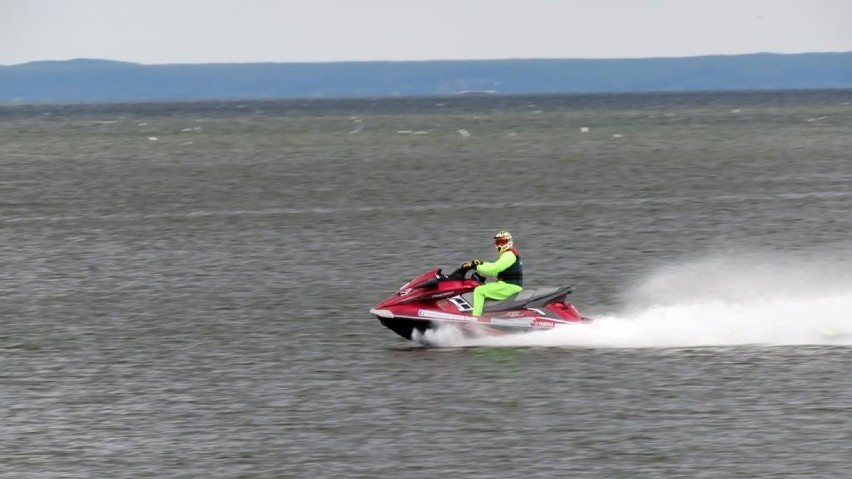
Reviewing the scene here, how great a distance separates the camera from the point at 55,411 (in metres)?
21.3

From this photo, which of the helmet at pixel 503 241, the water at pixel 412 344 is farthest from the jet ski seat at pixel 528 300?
the helmet at pixel 503 241

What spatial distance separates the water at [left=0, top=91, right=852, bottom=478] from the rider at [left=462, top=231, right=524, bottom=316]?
96 cm

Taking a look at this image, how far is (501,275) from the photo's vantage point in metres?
25.1

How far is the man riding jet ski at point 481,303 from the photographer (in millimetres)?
24953

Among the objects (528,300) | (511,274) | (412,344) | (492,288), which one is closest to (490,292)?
(492,288)

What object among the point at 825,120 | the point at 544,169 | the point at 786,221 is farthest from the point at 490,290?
the point at 825,120

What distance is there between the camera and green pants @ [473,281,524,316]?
24.9 m

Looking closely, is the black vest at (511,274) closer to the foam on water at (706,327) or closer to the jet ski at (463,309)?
the jet ski at (463,309)

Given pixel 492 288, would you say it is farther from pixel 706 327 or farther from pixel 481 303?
pixel 706 327

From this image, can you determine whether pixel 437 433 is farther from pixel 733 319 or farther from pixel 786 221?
pixel 786 221

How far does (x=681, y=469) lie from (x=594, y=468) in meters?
1.07

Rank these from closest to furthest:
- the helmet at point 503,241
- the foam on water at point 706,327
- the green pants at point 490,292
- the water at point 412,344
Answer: the water at point 412,344, the green pants at point 490,292, the helmet at point 503,241, the foam on water at point 706,327

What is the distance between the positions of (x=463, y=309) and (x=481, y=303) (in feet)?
1.30

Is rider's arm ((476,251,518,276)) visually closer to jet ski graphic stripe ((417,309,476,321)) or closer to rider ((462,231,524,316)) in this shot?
rider ((462,231,524,316))
